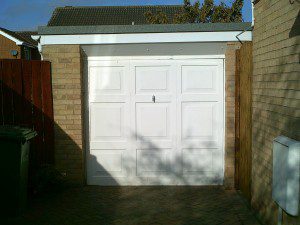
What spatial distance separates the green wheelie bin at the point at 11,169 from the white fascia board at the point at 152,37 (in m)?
2.20

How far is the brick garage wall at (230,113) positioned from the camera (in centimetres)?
730

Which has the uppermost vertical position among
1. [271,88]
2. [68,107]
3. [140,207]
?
[271,88]

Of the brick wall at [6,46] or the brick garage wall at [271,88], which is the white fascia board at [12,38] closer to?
the brick wall at [6,46]

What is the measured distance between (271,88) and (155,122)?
2.97 m

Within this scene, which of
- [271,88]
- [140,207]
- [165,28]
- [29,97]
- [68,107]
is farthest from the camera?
[68,107]

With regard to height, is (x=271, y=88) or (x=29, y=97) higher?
(x=271, y=88)

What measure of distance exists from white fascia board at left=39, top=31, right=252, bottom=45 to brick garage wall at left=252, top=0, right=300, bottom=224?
118 centimetres

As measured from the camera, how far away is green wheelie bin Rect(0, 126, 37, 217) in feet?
18.9

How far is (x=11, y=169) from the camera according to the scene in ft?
19.0

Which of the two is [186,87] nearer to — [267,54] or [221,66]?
[221,66]

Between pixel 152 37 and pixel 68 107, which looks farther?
pixel 68 107


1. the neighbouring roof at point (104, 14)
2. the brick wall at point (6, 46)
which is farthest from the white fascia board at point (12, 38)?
the neighbouring roof at point (104, 14)

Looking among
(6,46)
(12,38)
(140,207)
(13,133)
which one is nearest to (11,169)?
(13,133)

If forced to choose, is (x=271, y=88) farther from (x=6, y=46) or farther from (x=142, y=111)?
(x=6, y=46)
